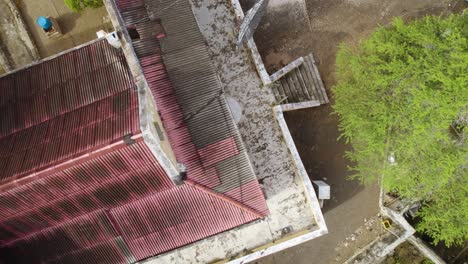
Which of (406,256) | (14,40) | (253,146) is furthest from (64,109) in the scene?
(406,256)

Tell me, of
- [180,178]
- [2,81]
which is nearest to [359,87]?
[180,178]

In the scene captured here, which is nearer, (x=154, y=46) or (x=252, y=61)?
(x=154, y=46)

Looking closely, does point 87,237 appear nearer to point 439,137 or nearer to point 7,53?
point 7,53

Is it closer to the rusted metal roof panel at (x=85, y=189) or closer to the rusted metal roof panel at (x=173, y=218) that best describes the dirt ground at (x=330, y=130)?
the rusted metal roof panel at (x=173, y=218)

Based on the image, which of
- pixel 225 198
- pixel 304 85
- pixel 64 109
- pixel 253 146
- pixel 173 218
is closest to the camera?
pixel 64 109

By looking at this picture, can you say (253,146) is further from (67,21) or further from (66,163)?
(67,21)

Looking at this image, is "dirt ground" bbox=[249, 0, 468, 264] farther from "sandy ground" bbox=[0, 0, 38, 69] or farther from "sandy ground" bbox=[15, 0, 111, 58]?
"sandy ground" bbox=[0, 0, 38, 69]
